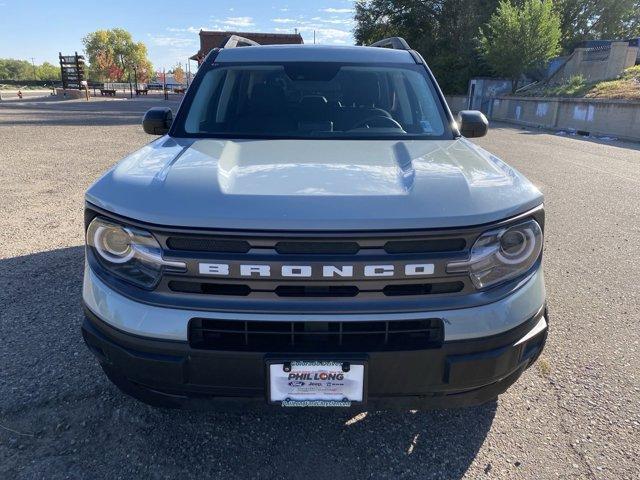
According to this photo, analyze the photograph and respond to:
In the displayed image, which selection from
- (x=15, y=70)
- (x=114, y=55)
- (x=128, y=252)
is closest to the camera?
(x=128, y=252)

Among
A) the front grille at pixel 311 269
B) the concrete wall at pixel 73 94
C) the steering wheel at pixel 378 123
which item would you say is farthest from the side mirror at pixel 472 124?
the concrete wall at pixel 73 94

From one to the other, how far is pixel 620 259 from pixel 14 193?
7703 millimetres

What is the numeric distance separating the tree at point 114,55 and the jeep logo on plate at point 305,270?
339 feet

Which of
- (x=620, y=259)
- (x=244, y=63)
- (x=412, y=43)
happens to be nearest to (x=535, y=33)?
(x=412, y=43)

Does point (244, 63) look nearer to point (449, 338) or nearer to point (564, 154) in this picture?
point (449, 338)

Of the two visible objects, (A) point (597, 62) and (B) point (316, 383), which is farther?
(A) point (597, 62)

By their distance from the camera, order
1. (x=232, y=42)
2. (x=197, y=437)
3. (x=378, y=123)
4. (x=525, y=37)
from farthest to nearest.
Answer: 1. (x=525, y=37)
2. (x=232, y=42)
3. (x=378, y=123)
4. (x=197, y=437)

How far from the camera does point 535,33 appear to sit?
107 ft

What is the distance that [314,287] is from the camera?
1.80 metres

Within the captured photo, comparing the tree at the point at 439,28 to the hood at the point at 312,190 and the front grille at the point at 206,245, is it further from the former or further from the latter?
the front grille at the point at 206,245

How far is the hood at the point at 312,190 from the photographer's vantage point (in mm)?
1764

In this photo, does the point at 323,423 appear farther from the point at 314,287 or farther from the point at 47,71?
the point at 47,71

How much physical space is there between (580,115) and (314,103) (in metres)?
22.8

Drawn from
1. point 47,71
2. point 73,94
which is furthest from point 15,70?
point 73,94
